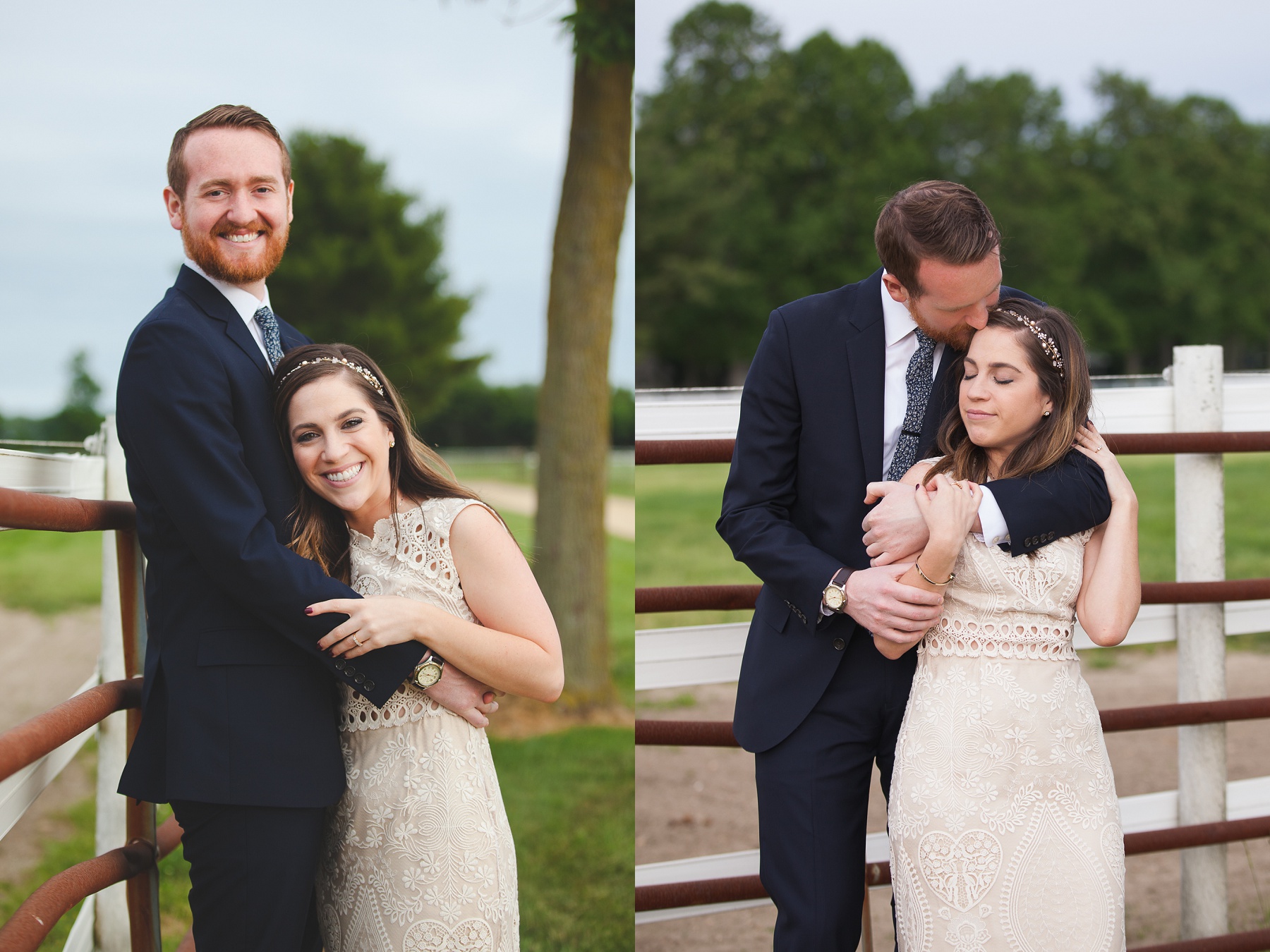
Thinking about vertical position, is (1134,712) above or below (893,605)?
below

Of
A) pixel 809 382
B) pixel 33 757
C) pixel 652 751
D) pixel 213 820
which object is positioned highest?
pixel 809 382

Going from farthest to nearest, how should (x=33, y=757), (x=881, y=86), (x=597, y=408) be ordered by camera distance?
(x=881, y=86)
(x=597, y=408)
(x=33, y=757)

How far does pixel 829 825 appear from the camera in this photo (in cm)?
241

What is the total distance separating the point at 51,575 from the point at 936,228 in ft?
33.8

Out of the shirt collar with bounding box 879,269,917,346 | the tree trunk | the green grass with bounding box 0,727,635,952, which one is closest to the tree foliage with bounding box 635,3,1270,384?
the tree trunk

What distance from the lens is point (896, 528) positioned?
7.37ft

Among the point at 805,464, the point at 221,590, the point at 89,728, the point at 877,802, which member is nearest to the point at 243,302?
the point at 221,590

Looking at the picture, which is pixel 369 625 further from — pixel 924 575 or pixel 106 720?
pixel 106 720

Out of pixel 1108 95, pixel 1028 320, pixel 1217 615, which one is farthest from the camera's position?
pixel 1108 95

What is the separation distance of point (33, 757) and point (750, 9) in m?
44.1

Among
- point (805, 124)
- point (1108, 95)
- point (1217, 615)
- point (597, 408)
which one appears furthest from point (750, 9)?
point (1217, 615)

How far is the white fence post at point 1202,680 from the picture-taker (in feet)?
12.1

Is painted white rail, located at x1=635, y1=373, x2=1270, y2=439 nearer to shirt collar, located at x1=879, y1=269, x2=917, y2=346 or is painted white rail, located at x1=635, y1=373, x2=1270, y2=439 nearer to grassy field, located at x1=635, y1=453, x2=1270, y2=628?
shirt collar, located at x1=879, y1=269, x2=917, y2=346

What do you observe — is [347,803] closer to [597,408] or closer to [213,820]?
[213,820]
